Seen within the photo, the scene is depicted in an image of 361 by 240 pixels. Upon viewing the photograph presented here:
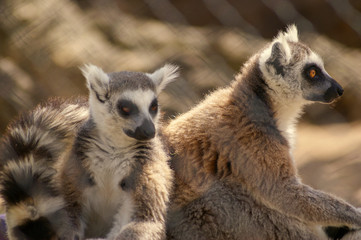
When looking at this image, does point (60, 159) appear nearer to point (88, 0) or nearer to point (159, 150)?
point (159, 150)

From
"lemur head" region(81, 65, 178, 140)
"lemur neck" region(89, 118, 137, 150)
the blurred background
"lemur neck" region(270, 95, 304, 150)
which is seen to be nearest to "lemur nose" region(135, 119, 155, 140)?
"lemur head" region(81, 65, 178, 140)

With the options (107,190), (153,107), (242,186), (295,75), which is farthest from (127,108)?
(295,75)

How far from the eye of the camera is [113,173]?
318cm

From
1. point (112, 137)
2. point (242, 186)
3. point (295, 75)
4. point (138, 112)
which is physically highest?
point (295, 75)

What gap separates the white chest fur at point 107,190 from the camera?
10.4 feet

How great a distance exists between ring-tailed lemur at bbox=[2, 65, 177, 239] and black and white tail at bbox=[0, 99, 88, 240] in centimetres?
1

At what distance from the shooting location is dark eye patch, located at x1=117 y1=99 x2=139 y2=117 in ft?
10.8

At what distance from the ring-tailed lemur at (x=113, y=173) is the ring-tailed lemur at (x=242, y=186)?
0.19 metres

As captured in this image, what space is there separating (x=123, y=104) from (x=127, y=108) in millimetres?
41

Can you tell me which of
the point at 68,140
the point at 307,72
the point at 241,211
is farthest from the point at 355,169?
the point at 68,140

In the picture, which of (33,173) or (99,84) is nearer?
(33,173)

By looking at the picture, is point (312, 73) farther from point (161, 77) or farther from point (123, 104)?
point (123, 104)

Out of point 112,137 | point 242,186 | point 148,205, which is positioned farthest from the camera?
point 242,186

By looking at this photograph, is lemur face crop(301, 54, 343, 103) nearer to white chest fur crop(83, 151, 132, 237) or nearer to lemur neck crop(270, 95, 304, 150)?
lemur neck crop(270, 95, 304, 150)
